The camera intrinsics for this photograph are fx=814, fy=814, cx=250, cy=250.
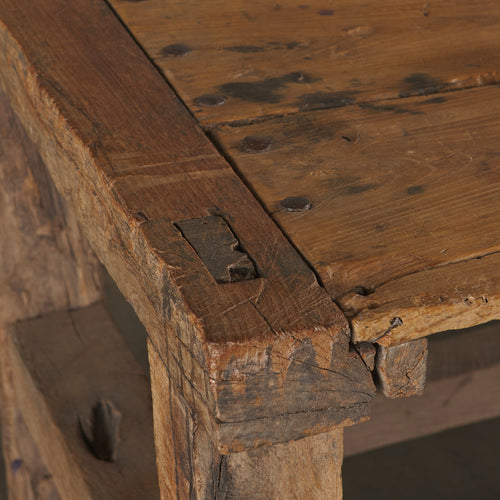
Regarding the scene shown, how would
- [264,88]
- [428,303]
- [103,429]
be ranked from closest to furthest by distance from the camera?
[428,303] < [264,88] < [103,429]

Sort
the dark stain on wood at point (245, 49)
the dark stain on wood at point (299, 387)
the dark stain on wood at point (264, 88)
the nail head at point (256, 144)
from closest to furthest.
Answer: the dark stain on wood at point (299, 387) → the nail head at point (256, 144) → the dark stain on wood at point (264, 88) → the dark stain on wood at point (245, 49)

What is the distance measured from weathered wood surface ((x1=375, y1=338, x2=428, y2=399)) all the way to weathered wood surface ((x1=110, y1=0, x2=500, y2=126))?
1.21 feet

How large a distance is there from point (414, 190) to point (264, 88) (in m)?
0.28

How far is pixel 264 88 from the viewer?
40.2 inches

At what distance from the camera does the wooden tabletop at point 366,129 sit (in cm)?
71

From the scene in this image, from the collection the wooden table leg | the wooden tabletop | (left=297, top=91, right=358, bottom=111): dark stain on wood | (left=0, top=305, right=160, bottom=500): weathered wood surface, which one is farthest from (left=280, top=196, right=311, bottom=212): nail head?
the wooden table leg

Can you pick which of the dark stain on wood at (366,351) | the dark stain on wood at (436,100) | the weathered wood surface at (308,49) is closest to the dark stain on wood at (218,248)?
the dark stain on wood at (366,351)

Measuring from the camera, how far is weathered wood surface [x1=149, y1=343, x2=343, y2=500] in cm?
79

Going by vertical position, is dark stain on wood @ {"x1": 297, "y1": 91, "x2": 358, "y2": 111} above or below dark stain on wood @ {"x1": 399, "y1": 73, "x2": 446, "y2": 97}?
below

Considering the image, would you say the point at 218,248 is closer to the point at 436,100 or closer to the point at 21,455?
the point at 436,100

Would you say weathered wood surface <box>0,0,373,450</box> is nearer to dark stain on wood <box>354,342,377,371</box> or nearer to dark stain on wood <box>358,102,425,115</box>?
dark stain on wood <box>354,342,377,371</box>

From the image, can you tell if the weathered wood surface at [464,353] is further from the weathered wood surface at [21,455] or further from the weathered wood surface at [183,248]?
the weathered wood surface at [183,248]

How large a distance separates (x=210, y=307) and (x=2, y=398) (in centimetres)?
134

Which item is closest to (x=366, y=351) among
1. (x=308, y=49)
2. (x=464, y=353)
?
(x=308, y=49)
